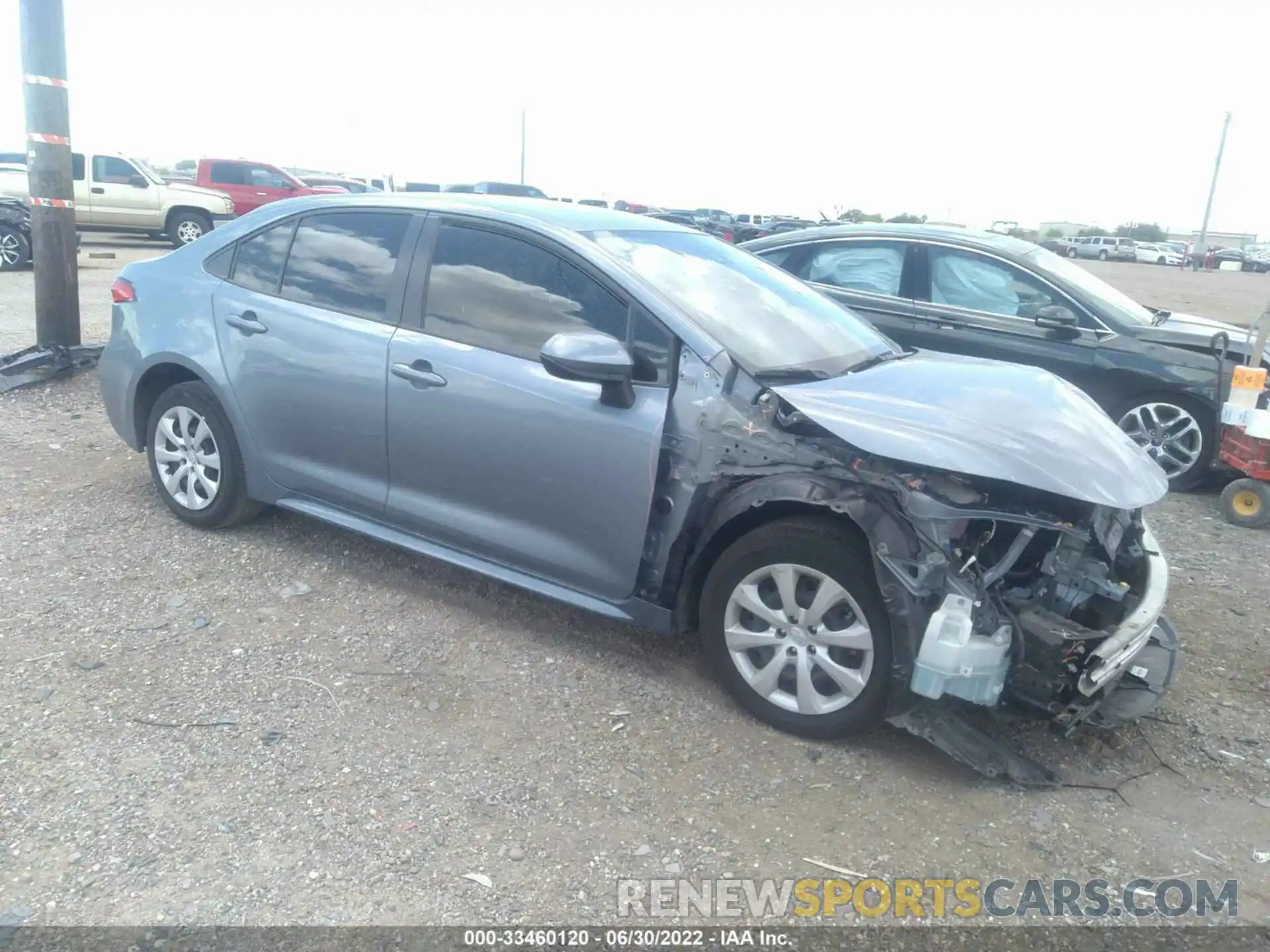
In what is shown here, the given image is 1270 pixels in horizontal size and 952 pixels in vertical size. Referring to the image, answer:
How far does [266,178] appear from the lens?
72.6ft

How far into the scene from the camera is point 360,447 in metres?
4.14

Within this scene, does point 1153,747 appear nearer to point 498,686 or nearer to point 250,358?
point 498,686

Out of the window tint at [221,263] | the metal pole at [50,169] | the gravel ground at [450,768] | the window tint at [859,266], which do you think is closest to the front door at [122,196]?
the metal pole at [50,169]

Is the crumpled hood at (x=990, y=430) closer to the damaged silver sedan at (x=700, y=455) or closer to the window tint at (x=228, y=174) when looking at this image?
the damaged silver sedan at (x=700, y=455)

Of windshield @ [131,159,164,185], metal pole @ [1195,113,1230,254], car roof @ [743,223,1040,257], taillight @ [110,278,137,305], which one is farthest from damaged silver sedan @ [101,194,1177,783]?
metal pole @ [1195,113,1230,254]

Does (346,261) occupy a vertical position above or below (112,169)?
below

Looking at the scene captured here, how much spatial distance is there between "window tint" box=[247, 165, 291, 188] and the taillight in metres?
18.6

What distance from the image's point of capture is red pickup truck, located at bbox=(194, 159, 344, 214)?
857 inches

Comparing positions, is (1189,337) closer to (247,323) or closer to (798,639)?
(798,639)

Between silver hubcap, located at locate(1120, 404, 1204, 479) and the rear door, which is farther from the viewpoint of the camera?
the rear door

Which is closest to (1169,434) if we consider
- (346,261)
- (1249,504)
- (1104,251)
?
(1249,504)

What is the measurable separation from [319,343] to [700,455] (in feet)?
5.91

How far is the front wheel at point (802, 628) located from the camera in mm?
3162

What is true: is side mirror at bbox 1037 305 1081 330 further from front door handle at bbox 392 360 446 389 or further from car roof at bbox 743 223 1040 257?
front door handle at bbox 392 360 446 389
